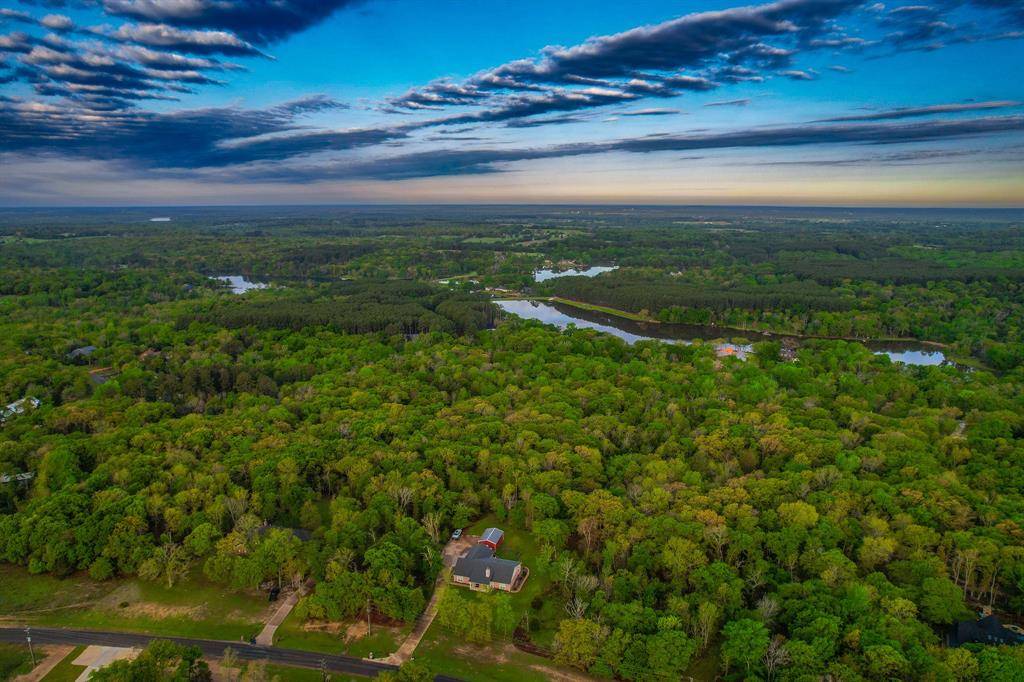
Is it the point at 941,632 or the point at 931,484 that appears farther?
the point at 931,484

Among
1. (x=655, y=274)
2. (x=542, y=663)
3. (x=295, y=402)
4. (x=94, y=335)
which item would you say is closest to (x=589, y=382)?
(x=295, y=402)

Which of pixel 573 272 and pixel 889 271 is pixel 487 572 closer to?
pixel 573 272


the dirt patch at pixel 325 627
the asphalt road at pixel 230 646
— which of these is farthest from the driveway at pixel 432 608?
the dirt patch at pixel 325 627

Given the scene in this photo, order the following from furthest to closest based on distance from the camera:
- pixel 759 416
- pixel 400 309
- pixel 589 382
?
pixel 400 309 → pixel 589 382 → pixel 759 416

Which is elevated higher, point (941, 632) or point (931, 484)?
point (931, 484)

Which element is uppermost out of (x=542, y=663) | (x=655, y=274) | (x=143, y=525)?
(x=655, y=274)

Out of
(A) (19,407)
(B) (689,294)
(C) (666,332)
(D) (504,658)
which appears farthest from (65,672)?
(B) (689,294)

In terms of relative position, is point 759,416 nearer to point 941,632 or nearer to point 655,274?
point 941,632
